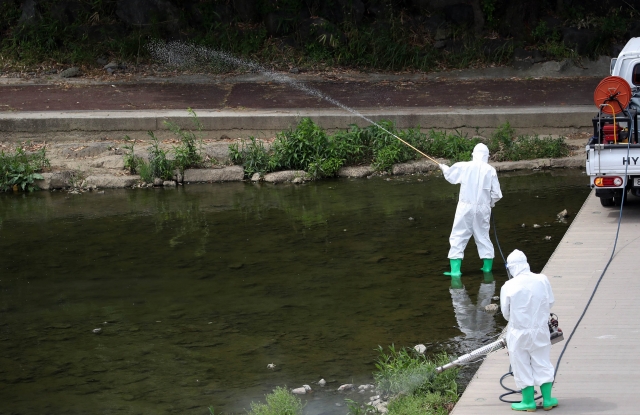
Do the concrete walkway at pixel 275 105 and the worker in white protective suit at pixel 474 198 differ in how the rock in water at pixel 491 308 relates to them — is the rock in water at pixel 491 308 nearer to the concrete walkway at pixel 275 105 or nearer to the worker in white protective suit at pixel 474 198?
the worker in white protective suit at pixel 474 198

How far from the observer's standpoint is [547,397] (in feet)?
18.6

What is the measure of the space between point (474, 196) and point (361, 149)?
594 centimetres

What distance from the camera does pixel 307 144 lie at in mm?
14750

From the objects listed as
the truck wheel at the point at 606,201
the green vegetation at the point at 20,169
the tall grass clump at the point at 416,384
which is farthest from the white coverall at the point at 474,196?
the green vegetation at the point at 20,169

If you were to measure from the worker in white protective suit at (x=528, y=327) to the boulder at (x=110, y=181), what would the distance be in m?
10.2

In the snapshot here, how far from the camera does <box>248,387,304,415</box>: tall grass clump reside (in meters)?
6.14

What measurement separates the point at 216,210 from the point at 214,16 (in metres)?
11.4

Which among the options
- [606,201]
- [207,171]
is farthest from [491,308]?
[207,171]

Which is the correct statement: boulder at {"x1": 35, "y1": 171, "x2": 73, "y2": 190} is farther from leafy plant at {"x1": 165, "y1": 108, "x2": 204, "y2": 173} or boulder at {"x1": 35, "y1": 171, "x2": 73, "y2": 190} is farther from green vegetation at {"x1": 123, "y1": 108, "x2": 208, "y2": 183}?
leafy plant at {"x1": 165, "y1": 108, "x2": 204, "y2": 173}

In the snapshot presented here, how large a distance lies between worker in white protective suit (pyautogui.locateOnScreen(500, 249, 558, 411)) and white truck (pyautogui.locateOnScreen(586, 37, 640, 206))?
16.9ft

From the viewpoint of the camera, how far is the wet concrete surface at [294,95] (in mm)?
17797

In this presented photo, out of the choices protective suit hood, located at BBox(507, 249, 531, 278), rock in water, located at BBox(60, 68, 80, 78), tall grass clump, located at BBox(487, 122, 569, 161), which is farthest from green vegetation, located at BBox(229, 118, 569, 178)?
protective suit hood, located at BBox(507, 249, 531, 278)

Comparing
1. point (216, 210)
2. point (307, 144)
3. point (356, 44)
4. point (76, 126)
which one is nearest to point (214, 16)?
point (356, 44)

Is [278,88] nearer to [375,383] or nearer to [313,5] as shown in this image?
[313,5]
